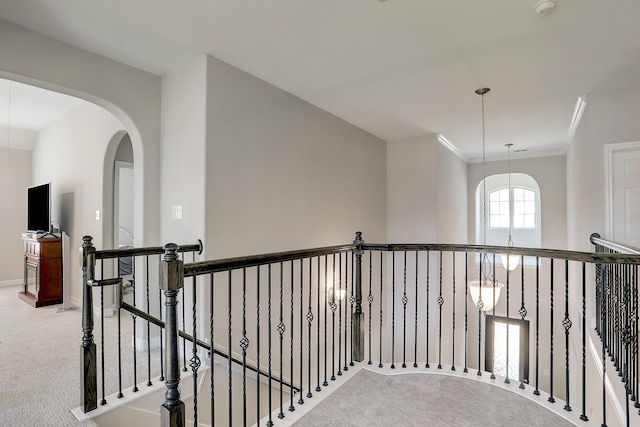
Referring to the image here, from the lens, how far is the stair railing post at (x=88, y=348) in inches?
83.6

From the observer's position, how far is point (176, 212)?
10.5 feet

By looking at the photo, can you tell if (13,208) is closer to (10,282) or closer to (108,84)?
(10,282)

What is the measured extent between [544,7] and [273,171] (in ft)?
8.60

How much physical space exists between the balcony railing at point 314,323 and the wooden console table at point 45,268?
223cm

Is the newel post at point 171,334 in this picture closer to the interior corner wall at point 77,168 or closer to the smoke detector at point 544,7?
the smoke detector at point 544,7

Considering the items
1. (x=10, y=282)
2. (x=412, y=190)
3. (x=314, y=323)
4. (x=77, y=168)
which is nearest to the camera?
(x=314, y=323)

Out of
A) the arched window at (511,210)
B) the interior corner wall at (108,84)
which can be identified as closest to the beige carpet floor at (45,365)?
the interior corner wall at (108,84)

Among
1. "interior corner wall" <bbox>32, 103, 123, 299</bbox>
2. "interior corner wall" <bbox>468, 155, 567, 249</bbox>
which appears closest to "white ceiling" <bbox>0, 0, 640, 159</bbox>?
"interior corner wall" <bbox>32, 103, 123, 299</bbox>

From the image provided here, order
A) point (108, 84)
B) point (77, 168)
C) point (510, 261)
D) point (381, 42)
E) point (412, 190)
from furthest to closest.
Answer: point (412, 190), point (510, 261), point (77, 168), point (108, 84), point (381, 42)

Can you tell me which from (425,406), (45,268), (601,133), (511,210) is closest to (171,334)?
(425,406)

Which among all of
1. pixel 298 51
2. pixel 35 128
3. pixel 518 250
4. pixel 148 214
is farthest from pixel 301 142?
pixel 35 128

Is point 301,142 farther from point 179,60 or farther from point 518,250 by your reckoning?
point 518,250

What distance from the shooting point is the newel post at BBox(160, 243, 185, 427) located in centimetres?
141

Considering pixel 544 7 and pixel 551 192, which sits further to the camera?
pixel 551 192
